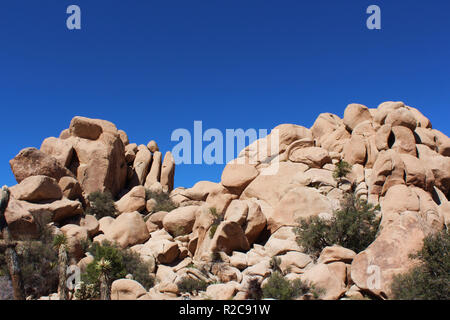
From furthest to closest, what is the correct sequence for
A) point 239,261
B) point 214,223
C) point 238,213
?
1. point 214,223
2. point 238,213
3. point 239,261

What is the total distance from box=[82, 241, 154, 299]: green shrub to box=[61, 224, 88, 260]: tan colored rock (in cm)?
244

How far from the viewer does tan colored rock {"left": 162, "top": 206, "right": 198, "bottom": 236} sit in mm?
24078

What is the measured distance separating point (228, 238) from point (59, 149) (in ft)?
64.2

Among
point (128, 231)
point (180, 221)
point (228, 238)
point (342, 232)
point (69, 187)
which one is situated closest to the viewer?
point (342, 232)

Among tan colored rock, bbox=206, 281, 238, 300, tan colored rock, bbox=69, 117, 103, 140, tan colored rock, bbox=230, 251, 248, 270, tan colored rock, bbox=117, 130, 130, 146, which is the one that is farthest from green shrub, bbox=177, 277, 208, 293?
tan colored rock, bbox=117, 130, 130, 146

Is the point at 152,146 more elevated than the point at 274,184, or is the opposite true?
the point at 152,146

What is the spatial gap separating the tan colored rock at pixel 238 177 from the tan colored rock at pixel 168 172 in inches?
517

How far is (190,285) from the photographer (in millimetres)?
16359

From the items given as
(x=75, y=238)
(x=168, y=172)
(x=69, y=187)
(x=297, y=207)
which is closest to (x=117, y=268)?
(x=75, y=238)

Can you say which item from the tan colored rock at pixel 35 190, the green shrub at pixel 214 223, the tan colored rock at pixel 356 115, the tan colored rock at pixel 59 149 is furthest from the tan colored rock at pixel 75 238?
the tan colored rock at pixel 356 115

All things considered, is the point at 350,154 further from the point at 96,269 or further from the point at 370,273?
the point at 96,269

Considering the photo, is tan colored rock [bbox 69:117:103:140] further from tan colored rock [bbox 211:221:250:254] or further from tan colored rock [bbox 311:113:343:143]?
tan colored rock [bbox 311:113:343:143]

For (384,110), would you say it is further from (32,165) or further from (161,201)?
(32,165)

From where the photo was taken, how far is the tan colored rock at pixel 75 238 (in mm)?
19219
